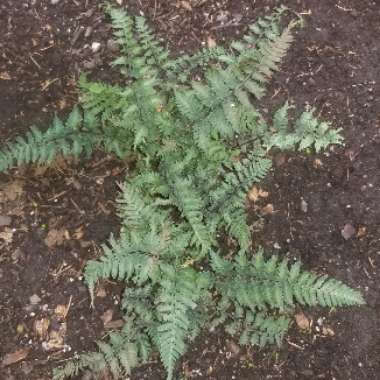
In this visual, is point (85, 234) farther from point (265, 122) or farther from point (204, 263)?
point (265, 122)

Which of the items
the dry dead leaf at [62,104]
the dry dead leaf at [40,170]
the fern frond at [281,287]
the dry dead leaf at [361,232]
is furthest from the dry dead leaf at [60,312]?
the dry dead leaf at [361,232]

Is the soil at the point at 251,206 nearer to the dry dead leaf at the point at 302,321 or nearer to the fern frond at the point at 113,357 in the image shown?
the dry dead leaf at the point at 302,321

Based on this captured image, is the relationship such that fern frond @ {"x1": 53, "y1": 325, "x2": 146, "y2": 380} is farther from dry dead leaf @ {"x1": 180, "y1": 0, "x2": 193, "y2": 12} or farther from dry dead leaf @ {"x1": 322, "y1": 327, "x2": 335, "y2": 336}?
dry dead leaf @ {"x1": 180, "y1": 0, "x2": 193, "y2": 12}

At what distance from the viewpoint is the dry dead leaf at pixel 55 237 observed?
3.78 metres

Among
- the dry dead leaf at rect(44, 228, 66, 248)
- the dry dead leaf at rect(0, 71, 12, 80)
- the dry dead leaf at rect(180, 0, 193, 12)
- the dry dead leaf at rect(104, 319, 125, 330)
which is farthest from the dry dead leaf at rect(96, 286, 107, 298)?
the dry dead leaf at rect(180, 0, 193, 12)

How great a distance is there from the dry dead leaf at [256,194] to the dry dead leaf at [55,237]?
4.50ft

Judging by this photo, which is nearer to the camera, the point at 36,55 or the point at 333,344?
the point at 333,344

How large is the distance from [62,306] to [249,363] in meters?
1.34

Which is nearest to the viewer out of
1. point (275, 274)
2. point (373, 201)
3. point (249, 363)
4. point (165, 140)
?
point (275, 274)

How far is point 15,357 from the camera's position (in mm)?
3586

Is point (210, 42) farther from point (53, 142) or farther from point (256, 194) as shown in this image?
point (53, 142)

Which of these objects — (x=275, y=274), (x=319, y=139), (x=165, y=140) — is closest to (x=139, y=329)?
(x=275, y=274)

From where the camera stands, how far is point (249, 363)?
12.0ft

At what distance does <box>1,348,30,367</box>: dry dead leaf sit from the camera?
11.7 feet
